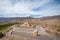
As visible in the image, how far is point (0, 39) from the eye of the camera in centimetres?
523

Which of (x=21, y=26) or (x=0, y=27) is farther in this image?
(x=21, y=26)

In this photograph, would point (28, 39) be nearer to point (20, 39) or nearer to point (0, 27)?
point (20, 39)

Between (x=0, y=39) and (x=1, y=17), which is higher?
(x=1, y=17)

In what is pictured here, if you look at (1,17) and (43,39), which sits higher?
(1,17)

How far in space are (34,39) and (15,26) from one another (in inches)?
115

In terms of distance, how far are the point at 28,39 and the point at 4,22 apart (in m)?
2.13

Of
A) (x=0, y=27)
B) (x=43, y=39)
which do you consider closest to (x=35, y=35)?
(x=43, y=39)

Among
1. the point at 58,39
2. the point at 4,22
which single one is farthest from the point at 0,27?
the point at 58,39

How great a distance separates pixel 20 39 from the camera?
17.8ft

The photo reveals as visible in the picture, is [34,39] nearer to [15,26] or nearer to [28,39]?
[28,39]

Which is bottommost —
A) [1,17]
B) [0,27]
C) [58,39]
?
[58,39]

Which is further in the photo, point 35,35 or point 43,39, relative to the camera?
point 35,35

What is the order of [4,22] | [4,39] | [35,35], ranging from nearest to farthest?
[4,39] < [35,35] < [4,22]

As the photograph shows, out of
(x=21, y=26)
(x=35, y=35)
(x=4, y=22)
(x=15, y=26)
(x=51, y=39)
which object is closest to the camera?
(x=51, y=39)
